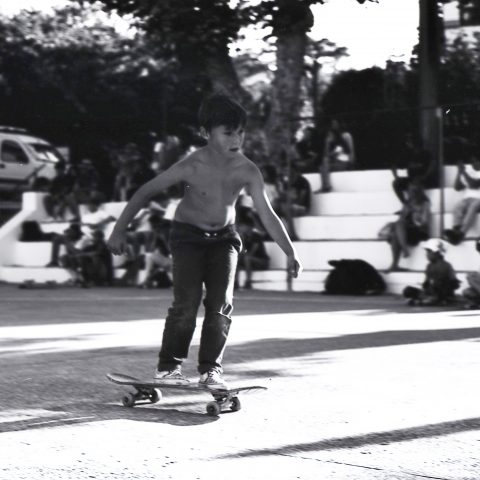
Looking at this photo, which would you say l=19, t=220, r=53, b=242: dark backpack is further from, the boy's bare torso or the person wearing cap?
the boy's bare torso

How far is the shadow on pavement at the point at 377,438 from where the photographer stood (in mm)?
6258

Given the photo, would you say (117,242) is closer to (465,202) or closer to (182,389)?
(182,389)

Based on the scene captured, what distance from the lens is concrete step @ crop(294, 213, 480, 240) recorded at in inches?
849

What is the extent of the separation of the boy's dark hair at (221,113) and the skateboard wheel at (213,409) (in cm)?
150

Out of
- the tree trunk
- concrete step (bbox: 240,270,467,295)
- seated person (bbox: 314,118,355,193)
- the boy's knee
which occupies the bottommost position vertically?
concrete step (bbox: 240,270,467,295)

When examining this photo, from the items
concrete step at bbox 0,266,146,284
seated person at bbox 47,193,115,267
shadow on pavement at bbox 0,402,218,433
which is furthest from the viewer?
concrete step at bbox 0,266,146,284

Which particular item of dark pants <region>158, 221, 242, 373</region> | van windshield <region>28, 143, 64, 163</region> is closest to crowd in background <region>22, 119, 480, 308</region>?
van windshield <region>28, 143, 64, 163</region>

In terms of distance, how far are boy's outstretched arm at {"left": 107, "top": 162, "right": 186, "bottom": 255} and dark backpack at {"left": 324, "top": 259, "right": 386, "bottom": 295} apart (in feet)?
40.3

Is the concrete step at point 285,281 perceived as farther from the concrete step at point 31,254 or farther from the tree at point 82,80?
the tree at point 82,80

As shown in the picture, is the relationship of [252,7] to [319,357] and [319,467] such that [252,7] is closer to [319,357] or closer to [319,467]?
[319,357]

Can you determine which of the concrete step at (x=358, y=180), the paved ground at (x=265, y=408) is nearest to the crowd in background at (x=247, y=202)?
the concrete step at (x=358, y=180)

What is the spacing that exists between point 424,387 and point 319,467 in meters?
2.73

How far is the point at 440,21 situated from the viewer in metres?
23.3

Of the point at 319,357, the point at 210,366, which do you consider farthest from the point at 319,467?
the point at 319,357
